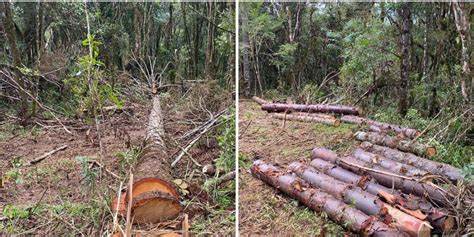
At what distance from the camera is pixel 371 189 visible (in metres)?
2.26

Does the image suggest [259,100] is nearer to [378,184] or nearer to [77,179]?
[378,184]

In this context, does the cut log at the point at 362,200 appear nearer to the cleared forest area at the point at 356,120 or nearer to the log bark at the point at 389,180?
the cleared forest area at the point at 356,120

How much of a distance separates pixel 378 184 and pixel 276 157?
75cm

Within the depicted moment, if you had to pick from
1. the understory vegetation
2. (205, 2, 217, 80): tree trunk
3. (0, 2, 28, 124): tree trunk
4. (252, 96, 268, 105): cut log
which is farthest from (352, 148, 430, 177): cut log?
(0, 2, 28, 124): tree trunk

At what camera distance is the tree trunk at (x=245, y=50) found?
2771mm

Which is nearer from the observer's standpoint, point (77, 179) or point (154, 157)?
point (154, 157)

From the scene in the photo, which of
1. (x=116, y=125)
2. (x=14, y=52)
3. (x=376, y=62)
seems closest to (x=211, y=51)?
(x=116, y=125)

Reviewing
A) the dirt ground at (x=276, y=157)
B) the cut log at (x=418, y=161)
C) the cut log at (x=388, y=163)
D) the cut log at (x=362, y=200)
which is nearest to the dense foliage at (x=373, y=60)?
the dirt ground at (x=276, y=157)

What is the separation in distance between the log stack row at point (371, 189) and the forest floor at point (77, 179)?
1.49 feet

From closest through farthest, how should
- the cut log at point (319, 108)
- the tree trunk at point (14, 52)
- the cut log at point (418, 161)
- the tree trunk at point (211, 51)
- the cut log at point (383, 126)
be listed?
the cut log at point (418, 161)
the cut log at point (383, 126)
the cut log at point (319, 108)
the tree trunk at point (14, 52)
the tree trunk at point (211, 51)

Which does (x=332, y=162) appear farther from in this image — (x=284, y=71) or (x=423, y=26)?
(x=423, y=26)

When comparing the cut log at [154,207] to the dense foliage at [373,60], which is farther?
the dense foliage at [373,60]

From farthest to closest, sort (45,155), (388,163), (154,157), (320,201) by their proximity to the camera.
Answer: (45,155), (388,163), (154,157), (320,201)

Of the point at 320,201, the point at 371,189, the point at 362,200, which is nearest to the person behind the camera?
the point at 362,200
